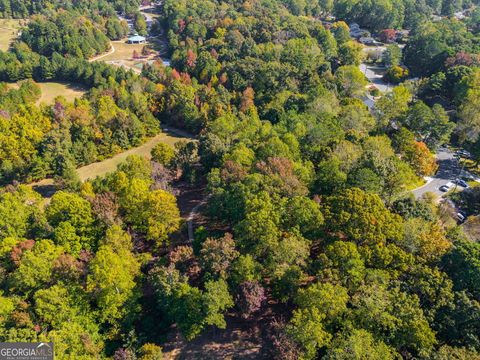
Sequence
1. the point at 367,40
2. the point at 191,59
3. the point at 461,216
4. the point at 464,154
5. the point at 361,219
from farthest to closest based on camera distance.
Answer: the point at 367,40
the point at 191,59
the point at 464,154
the point at 461,216
the point at 361,219

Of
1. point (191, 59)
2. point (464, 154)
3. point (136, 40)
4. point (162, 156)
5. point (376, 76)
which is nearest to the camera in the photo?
point (162, 156)

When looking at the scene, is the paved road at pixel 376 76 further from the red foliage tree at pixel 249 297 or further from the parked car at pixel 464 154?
the red foliage tree at pixel 249 297

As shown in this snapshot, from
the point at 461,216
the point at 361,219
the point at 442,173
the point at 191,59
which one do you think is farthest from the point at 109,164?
the point at 442,173

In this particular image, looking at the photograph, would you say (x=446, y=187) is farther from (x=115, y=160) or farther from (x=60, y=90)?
(x=60, y=90)

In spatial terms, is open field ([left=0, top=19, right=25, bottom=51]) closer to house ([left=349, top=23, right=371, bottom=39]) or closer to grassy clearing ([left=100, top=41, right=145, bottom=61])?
grassy clearing ([left=100, top=41, right=145, bottom=61])

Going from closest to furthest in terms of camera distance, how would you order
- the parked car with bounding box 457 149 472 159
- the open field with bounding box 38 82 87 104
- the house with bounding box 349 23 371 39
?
the parked car with bounding box 457 149 472 159 → the open field with bounding box 38 82 87 104 → the house with bounding box 349 23 371 39

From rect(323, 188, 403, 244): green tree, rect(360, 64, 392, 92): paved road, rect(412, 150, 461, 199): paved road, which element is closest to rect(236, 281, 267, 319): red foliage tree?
rect(323, 188, 403, 244): green tree
